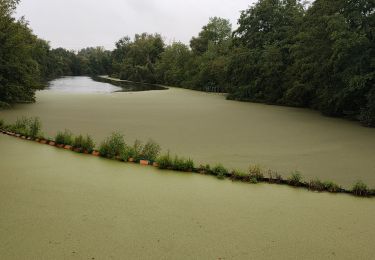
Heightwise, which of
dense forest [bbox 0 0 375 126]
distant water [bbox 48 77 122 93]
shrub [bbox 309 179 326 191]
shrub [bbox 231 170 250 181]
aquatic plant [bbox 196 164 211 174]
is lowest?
distant water [bbox 48 77 122 93]

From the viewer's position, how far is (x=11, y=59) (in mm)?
14039

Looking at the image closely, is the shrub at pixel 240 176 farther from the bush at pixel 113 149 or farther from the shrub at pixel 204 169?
the bush at pixel 113 149

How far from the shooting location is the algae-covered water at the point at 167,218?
294 centimetres

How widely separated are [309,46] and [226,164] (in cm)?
1044

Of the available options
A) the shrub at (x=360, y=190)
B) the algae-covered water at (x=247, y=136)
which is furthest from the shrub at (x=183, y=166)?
the shrub at (x=360, y=190)

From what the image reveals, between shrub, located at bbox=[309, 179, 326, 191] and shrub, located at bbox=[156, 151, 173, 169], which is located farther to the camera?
shrub, located at bbox=[156, 151, 173, 169]

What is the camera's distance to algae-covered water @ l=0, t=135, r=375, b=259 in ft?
9.64

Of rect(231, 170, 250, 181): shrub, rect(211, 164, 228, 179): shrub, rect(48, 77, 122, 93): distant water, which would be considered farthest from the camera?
rect(48, 77, 122, 93): distant water

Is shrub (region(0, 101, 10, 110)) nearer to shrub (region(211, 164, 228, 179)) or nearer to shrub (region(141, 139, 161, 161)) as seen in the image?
shrub (region(141, 139, 161, 161))

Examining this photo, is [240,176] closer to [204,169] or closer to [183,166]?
[204,169]

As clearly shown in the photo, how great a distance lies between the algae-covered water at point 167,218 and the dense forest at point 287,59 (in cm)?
802

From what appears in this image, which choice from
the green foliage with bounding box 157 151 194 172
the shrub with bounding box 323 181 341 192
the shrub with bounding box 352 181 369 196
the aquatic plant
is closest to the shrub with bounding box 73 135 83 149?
the green foliage with bounding box 157 151 194 172

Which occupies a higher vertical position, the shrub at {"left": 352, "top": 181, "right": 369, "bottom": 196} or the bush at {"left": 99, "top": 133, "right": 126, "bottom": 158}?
the shrub at {"left": 352, "top": 181, "right": 369, "bottom": 196}

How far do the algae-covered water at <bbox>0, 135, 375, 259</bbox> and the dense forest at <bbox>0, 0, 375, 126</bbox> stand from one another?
8.02 metres
